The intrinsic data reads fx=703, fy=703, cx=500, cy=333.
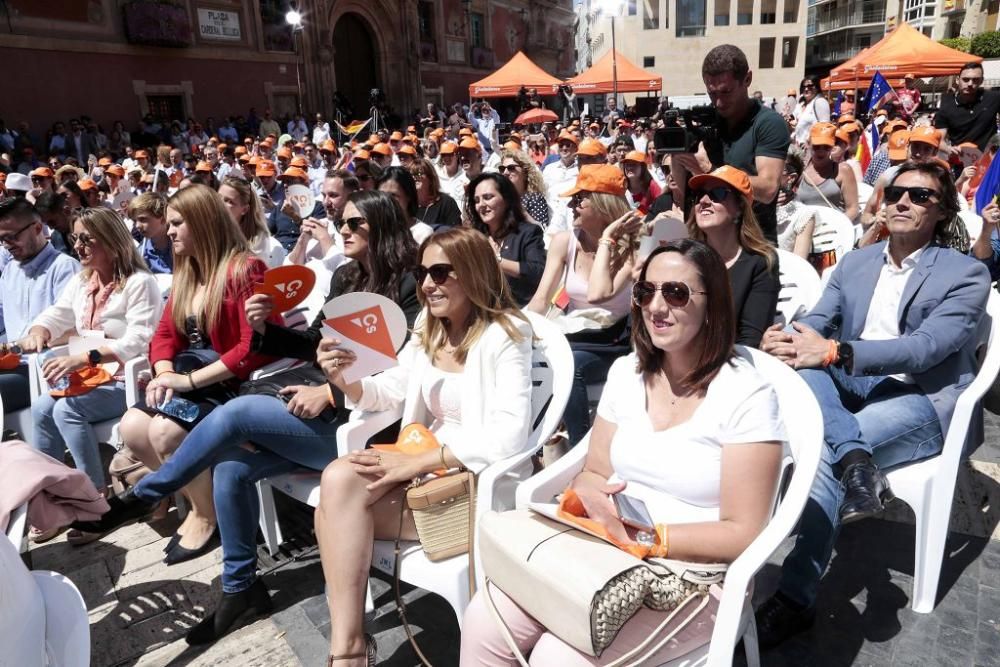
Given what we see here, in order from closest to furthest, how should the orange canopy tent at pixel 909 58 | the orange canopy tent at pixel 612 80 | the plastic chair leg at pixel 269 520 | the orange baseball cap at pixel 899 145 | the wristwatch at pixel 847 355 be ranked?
the wristwatch at pixel 847 355 → the plastic chair leg at pixel 269 520 → the orange baseball cap at pixel 899 145 → the orange canopy tent at pixel 909 58 → the orange canopy tent at pixel 612 80

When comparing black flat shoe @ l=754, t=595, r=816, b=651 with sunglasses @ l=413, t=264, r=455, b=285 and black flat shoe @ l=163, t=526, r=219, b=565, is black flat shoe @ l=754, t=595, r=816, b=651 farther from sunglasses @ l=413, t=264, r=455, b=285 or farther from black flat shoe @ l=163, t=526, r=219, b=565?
black flat shoe @ l=163, t=526, r=219, b=565

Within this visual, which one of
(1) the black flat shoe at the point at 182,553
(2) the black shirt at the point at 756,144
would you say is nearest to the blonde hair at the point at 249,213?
(1) the black flat shoe at the point at 182,553

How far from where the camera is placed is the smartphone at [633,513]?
1.72 m

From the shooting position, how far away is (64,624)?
5.77 feet

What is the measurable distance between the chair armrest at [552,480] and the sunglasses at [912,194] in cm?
152

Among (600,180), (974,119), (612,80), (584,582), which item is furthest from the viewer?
(612,80)

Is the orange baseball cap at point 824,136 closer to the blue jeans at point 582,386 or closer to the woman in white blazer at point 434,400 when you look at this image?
the blue jeans at point 582,386

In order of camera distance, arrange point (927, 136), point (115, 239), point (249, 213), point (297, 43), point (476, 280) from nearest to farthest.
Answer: point (476, 280)
point (115, 239)
point (249, 213)
point (927, 136)
point (297, 43)

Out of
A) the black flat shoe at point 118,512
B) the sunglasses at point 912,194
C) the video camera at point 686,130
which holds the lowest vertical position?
the black flat shoe at point 118,512

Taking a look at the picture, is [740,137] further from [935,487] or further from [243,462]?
[243,462]

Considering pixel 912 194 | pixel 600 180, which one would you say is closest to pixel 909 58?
pixel 600 180

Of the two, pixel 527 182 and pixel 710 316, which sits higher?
pixel 527 182

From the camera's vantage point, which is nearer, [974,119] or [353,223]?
[353,223]

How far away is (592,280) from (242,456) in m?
1.73
